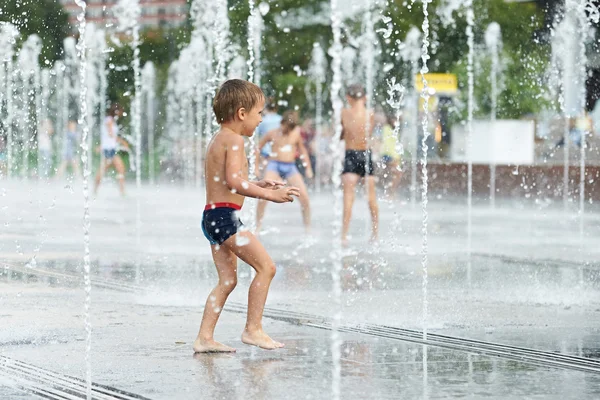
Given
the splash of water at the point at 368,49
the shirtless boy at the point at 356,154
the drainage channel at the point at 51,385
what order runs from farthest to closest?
the splash of water at the point at 368,49 → the shirtless boy at the point at 356,154 → the drainage channel at the point at 51,385

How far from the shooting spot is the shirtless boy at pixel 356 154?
1318 centimetres

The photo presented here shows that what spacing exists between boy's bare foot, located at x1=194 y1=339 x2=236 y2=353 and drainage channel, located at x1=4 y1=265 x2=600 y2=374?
0.99 metres

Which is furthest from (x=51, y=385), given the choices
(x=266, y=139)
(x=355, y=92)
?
(x=266, y=139)

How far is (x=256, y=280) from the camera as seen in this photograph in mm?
6578

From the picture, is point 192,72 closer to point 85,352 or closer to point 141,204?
point 141,204

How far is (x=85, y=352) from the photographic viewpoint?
6.51 metres

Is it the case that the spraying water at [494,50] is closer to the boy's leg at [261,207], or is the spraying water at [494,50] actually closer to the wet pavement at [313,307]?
the boy's leg at [261,207]

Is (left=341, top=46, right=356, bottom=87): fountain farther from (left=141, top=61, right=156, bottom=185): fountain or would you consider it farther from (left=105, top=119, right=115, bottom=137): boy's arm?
(left=105, top=119, right=115, bottom=137): boy's arm

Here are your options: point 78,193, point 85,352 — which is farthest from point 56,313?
point 78,193

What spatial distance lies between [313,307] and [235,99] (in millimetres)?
2116

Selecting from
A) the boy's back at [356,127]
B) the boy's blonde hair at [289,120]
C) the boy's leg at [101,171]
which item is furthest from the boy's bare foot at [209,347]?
the boy's leg at [101,171]

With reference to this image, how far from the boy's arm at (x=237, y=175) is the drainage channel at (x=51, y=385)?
1.20m

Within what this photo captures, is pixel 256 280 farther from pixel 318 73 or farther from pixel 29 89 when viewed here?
pixel 318 73

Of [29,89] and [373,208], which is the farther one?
[29,89]
